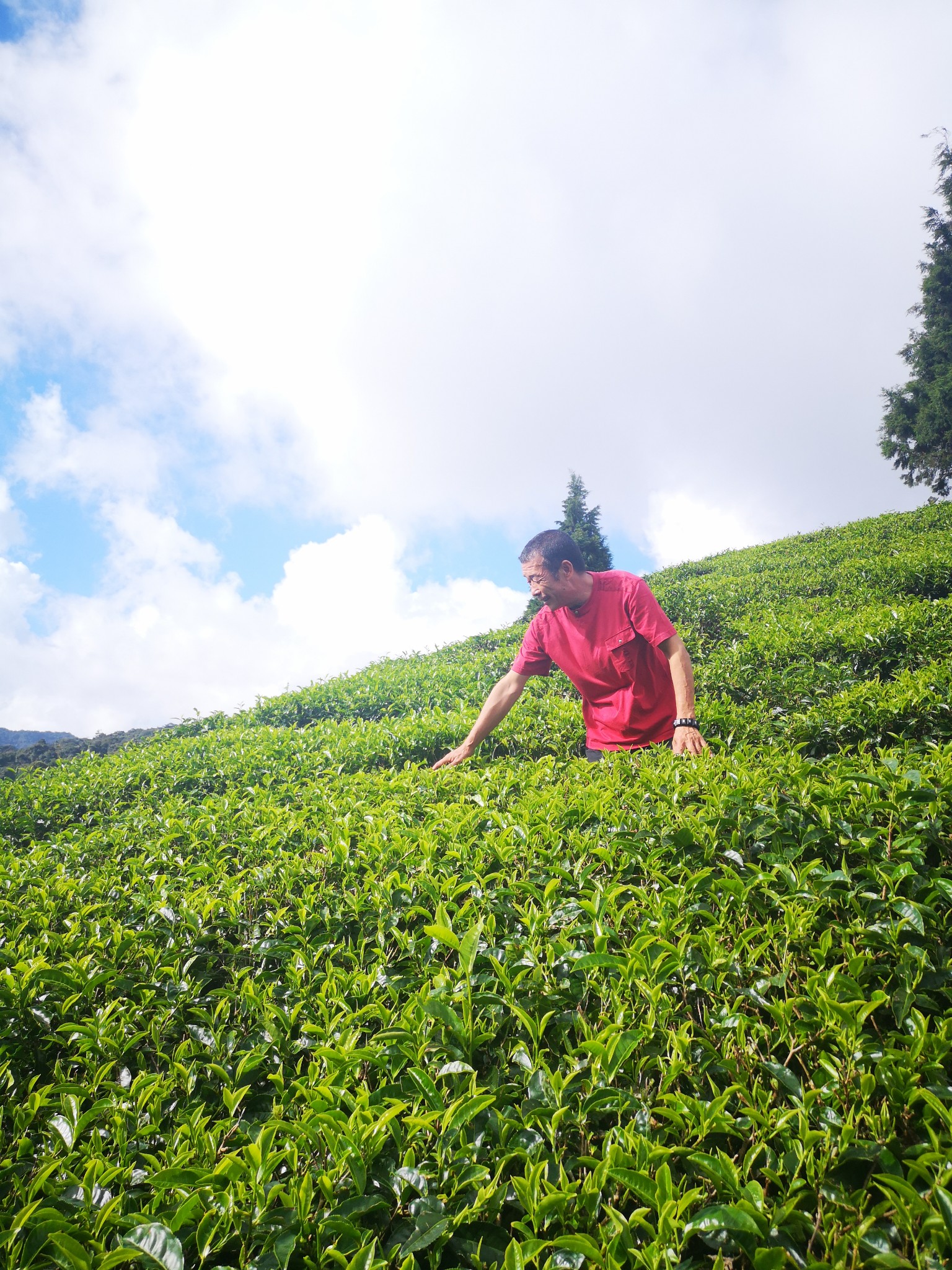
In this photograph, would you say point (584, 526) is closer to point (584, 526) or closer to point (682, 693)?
point (584, 526)

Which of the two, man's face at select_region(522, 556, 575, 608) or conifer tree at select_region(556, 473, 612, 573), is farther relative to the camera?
conifer tree at select_region(556, 473, 612, 573)

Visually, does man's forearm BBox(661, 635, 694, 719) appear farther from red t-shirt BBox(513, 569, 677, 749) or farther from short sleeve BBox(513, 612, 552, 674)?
short sleeve BBox(513, 612, 552, 674)

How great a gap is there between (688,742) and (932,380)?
95.3 feet

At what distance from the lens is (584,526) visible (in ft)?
96.0

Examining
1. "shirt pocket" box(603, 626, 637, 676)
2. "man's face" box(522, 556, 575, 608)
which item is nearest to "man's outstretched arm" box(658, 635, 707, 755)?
"shirt pocket" box(603, 626, 637, 676)

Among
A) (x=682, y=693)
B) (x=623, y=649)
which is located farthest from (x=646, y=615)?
(x=682, y=693)

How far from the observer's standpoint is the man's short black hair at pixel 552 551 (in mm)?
4617

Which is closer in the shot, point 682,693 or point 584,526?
point 682,693

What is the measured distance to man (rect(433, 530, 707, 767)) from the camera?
4.58 m

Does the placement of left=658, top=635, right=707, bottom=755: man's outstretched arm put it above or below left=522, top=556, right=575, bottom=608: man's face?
below

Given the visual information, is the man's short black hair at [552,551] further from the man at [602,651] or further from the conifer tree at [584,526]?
the conifer tree at [584,526]

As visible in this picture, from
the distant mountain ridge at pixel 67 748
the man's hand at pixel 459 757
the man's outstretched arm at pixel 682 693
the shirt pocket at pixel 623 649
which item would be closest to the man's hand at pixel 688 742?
the man's outstretched arm at pixel 682 693

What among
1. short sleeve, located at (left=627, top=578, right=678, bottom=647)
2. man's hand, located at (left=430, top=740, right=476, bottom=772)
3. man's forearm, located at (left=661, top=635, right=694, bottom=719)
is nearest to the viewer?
man's forearm, located at (left=661, top=635, right=694, bottom=719)

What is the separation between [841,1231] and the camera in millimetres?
1388
